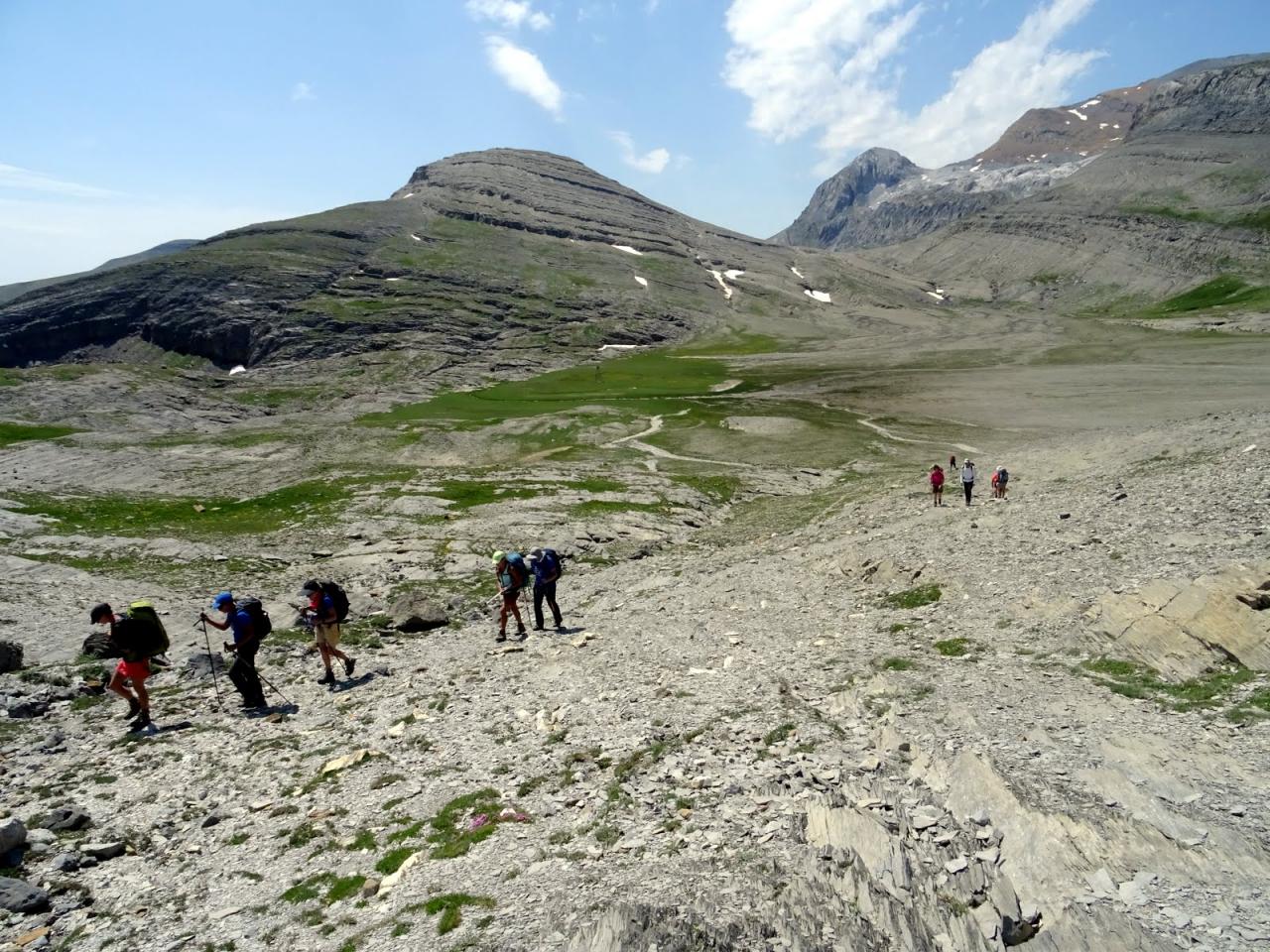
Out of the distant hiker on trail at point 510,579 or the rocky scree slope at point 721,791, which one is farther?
the distant hiker on trail at point 510,579

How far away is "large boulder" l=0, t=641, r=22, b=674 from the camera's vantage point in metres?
23.9

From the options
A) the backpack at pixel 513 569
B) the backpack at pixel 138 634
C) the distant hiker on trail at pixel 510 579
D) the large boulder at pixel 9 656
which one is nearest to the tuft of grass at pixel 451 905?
the backpack at pixel 138 634

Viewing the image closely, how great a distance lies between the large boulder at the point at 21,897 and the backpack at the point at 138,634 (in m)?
7.80

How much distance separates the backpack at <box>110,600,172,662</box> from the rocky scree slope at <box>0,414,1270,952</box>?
2332mm

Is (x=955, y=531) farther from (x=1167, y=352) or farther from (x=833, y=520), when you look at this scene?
(x=1167, y=352)

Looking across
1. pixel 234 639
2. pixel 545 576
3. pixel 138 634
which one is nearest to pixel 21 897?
pixel 138 634

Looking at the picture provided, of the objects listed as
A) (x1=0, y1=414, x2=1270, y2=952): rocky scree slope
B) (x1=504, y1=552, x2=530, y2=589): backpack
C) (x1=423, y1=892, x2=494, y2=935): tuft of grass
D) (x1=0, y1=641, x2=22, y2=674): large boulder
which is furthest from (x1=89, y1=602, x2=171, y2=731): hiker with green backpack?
(x1=423, y1=892, x2=494, y2=935): tuft of grass

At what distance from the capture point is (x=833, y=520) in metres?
44.8

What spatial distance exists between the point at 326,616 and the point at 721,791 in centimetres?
1514

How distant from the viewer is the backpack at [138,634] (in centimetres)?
1933

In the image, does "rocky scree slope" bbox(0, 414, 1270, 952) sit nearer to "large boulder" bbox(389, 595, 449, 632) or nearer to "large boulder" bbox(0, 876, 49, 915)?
"large boulder" bbox(0, 876, 49, 915)

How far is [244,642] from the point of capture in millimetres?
20875

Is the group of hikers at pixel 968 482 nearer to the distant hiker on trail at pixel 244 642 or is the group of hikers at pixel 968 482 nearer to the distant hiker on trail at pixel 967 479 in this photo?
the distant hiker on trail at pixel 967 479

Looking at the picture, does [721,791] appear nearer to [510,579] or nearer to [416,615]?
[510,579]
